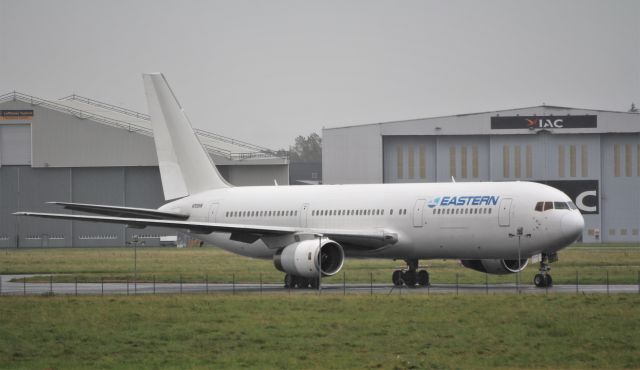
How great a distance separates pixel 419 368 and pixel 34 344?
10.8 metres

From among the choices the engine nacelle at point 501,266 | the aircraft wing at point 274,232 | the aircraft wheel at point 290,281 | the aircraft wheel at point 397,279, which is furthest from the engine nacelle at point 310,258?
the engine nacelle at point 501,266

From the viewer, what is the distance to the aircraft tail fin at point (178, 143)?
58.9m

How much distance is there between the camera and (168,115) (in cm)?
5891

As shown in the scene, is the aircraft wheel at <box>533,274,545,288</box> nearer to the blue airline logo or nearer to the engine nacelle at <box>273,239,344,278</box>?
the blue airline logo

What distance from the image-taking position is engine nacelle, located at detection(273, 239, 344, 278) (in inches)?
1794

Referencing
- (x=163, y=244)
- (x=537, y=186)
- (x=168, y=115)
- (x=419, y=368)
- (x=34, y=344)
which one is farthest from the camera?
(x=163, y=244)

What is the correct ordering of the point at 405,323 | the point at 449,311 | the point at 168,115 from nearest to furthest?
the point at 405,323 → the point at 449,311 → the point at 168,115

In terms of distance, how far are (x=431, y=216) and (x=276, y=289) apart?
300 inches

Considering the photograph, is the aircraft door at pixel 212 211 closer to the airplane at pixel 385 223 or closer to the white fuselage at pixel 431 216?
the airplane at pixel 385 223

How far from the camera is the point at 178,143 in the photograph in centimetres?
5897

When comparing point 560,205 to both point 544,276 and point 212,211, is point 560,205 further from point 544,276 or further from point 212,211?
point 212,211

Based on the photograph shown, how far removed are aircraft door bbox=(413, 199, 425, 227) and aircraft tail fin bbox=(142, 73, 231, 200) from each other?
15041 mm

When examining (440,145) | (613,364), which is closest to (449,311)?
(613,364)

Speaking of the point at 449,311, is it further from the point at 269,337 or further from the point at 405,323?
the point at 269,337
